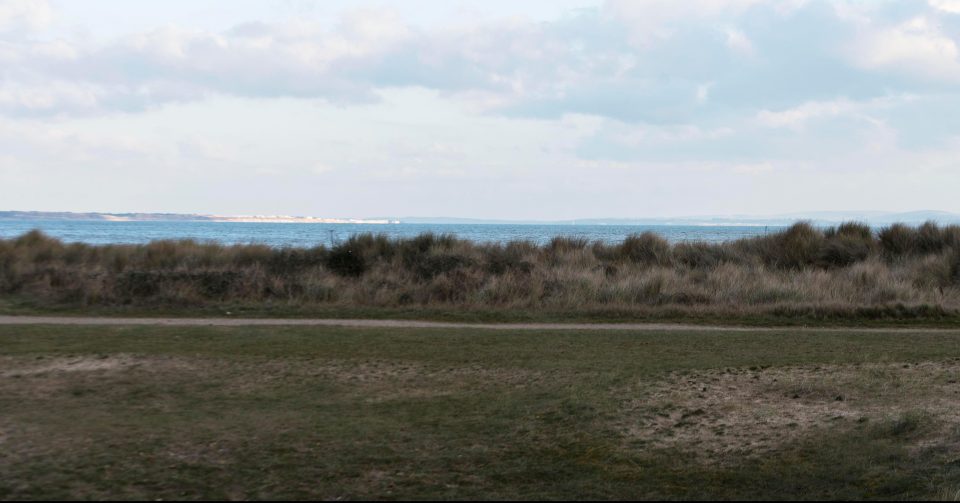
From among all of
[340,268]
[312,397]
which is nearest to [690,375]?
[312,397]

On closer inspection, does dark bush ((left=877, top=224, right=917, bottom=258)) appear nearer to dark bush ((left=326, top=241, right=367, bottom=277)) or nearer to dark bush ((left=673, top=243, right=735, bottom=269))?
dark bush ((left=673, top=243, right=735, bottom=269))

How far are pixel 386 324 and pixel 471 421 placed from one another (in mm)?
8152

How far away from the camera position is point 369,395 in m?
9.09

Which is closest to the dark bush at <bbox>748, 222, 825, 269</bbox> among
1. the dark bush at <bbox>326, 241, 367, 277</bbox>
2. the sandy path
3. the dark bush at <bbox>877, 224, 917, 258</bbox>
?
the dark bush at <bbox>877, 224, 917, 258</bbox>

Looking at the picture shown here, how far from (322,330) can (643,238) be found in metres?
15.0

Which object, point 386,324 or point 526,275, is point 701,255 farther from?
point 386,324

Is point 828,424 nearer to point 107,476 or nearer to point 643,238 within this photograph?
point 107,476

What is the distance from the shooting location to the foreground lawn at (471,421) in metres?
6.32

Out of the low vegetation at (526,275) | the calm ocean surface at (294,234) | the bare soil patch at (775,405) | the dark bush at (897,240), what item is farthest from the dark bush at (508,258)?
the bare soil patch at (775,405)

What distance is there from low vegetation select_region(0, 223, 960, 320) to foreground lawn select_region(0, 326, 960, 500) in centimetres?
606

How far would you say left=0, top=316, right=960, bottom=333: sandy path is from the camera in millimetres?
15273

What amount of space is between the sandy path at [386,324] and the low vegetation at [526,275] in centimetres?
146

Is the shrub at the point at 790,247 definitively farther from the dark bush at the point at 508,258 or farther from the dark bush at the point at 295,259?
the dark bush at the point at 295,259

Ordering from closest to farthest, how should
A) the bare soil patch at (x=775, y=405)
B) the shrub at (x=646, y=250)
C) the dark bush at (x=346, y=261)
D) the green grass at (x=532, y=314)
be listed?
1. the bare soil patch at (x=775, y=405)
2. the green grass at (x=532, y=314)
3. the dark bush at (x=346, y=261)
4. the shrub at (x=646, y=250)
